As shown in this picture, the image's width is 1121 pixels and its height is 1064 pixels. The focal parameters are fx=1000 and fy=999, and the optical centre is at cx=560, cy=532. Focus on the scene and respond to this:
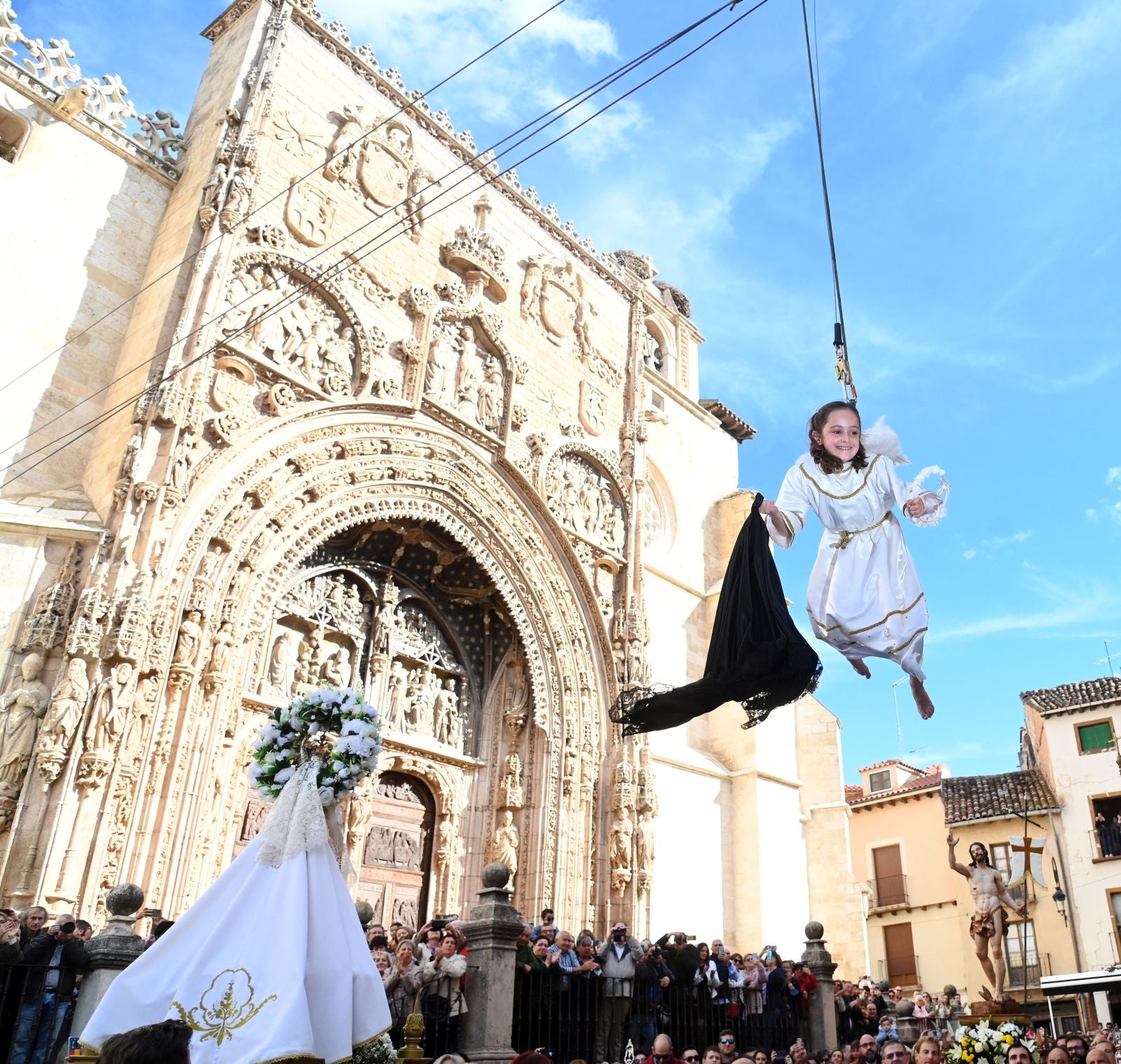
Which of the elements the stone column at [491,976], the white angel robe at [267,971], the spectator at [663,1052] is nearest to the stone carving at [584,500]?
the stone column at [491,976]

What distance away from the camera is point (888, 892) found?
23.8m

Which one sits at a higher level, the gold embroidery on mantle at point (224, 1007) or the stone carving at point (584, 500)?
the stone carving at point (584, 500)

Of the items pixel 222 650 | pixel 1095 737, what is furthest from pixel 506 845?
pixel 1095 737

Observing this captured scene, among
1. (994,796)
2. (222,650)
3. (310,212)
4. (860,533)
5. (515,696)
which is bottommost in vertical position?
(860,533)

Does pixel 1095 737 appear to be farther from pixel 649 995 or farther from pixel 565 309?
pixel 649 995

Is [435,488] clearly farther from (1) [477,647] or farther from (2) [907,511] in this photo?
(2) [907,511]

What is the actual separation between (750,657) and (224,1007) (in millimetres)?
3176

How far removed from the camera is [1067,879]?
20125 millimetres

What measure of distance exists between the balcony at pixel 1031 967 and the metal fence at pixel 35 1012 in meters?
19.0

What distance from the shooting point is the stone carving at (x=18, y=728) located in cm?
859

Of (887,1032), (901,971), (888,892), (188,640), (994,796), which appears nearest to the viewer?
(887,1032)

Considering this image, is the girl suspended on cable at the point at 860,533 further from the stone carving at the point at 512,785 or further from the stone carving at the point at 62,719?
the stone carving at the point at 512,785

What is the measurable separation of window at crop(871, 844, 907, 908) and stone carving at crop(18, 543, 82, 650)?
2028 cm

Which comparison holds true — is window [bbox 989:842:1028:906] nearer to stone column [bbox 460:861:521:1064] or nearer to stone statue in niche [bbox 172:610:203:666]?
stone column [bbox 460:861:521:1064]
